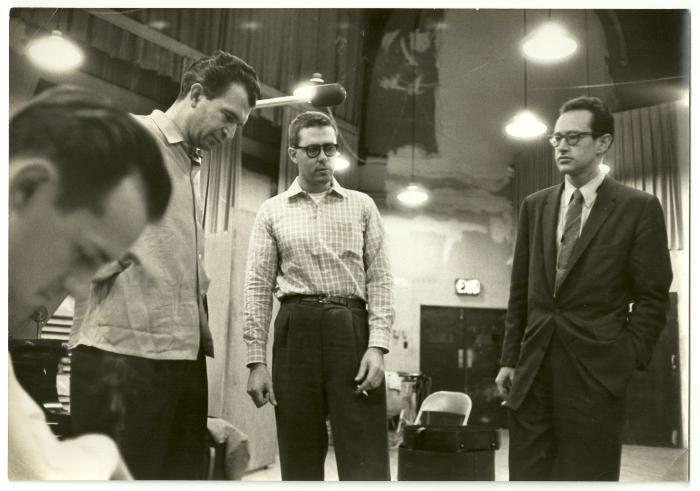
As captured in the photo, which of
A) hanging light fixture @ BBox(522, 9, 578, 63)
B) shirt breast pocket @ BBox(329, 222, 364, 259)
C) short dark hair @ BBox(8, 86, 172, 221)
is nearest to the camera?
short dark hair @ BBox(8, 86, 172, 221)

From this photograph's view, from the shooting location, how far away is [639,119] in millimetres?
2227

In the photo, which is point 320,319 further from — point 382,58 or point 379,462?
point 382,58

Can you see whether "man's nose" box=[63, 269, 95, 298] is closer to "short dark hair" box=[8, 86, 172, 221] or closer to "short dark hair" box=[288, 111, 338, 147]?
"short dark hair" box=[8, 86, 172, 221]

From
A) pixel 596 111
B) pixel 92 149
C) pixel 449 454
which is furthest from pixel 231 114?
pixel 449 454

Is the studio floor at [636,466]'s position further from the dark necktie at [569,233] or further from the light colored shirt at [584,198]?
the light colored shirt at [584,198]

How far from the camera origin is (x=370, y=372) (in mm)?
2074

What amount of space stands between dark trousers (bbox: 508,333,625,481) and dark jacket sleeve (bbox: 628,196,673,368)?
0.62 ft

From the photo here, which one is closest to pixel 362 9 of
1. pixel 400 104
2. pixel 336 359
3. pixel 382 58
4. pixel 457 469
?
pixel 382 58

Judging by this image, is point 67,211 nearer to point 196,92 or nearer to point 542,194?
point 196,92

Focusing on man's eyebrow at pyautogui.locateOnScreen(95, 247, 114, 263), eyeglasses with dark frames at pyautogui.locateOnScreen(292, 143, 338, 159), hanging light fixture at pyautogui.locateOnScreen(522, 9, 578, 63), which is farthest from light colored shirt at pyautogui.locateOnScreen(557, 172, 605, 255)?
man's eyebrow at pyautogui.locateOnScreen(95, 247, 114, 263)

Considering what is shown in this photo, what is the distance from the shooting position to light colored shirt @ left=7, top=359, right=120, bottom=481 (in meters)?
2.06

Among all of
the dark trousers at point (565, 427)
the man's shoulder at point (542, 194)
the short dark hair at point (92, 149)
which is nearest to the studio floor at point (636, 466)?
the dark trousers at point (565, 427)

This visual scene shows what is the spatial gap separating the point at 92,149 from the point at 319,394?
1050mm

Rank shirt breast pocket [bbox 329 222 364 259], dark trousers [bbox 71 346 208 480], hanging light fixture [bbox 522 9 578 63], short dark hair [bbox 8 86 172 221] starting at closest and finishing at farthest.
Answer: dark trousers [bbox 71 346 208 480]
short dark hair [bbox 8 86 172 221]
shirt breast pocket [bbox 329 222 364 259]
hanging light fixture [bbox 522 9 578 63]
